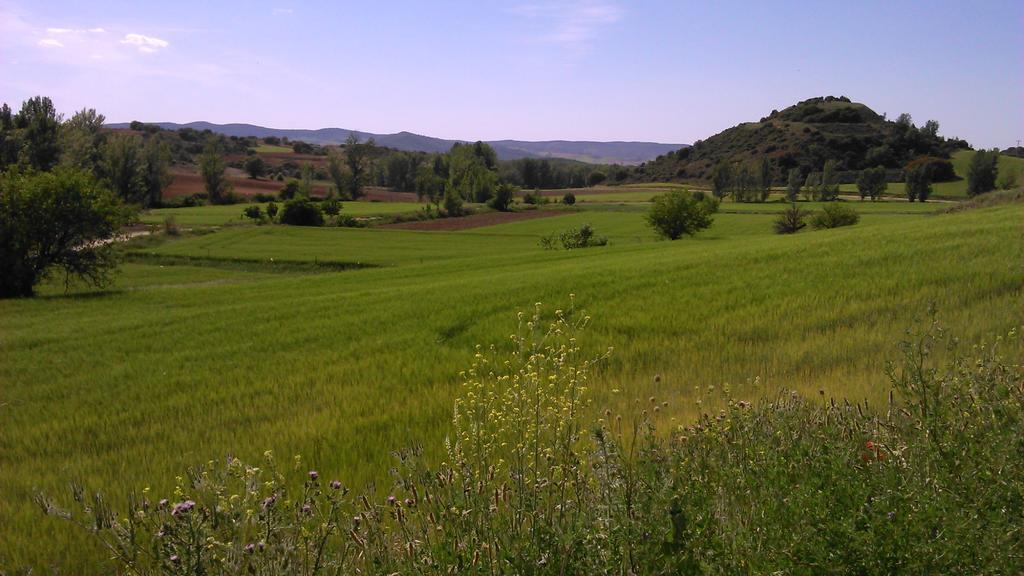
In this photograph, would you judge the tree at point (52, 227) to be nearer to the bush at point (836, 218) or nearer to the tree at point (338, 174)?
the bush at point (836, 218)

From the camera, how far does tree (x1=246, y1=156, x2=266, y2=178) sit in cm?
12462

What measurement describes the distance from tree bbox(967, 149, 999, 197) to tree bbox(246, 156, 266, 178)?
11651 cm

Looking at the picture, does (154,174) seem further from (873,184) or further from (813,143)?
(813,143)

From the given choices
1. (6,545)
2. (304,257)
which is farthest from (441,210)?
(6,545)

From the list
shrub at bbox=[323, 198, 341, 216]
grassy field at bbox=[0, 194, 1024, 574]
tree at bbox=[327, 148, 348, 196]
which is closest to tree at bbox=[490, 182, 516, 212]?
shrub at bbox=[323, 198, 341, 216]

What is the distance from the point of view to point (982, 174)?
9456 centimetres

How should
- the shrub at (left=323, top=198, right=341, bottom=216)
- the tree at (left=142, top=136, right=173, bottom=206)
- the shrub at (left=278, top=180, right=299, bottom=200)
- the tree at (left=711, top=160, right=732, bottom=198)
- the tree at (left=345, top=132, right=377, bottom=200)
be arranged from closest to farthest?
the shrub at (left=323, top=198, right=341, bottom=216) < the tree at (left=142, top=136, right=173, bottom=206) < the shrub at (left=278, top=180, right=299, bottom=200) < the tree at (left=711, top=160, right=732, bottom=198) < the tree at (left=345, top=132, right=377, bottom=200)

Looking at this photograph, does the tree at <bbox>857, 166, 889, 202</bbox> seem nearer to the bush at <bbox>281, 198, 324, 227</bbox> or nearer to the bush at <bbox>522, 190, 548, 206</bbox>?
the bush at <bbox>522, 190, 548, 206</bbox>

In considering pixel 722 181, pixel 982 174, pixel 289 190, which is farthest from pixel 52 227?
pixel 982 174

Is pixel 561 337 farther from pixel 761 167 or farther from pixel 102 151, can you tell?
pixel 761 167

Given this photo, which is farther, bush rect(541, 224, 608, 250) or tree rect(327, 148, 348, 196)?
tree rect(327, 148, 348, 196)

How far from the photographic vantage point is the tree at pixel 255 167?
125 metres

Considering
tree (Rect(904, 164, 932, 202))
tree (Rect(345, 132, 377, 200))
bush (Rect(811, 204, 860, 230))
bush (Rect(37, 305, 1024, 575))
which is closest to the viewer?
bush (Rect(37, 305, 1024, 575))

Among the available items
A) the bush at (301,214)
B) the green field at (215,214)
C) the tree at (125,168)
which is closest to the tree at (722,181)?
the green field at (215,214)
